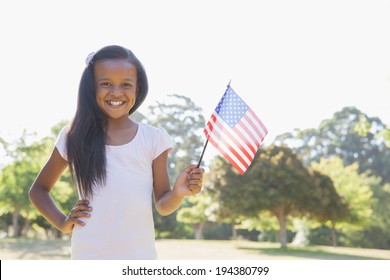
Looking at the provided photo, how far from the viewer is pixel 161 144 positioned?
227 centimetres

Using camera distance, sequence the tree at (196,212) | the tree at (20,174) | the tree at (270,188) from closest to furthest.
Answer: the tree at (270,188) < the tree at (20,174) < the tree at (196,212)

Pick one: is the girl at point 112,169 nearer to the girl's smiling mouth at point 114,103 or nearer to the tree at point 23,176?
the girl's smiling mouth at point 114,103

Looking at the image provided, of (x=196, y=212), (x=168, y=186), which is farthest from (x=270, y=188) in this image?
(x=168, y=186)

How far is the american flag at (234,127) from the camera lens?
290 cm

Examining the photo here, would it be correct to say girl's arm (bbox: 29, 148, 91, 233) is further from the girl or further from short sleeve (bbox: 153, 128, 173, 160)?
short sleeve (bbox: 153, 128, 173, 160)

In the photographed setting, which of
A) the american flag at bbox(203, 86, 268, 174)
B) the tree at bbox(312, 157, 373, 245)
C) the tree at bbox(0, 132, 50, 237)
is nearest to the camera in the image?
the american flag at bbox(203, 86, 268, 174)


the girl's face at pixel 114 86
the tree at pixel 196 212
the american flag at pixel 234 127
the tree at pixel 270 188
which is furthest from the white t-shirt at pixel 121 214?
the tree at pixel 196 212

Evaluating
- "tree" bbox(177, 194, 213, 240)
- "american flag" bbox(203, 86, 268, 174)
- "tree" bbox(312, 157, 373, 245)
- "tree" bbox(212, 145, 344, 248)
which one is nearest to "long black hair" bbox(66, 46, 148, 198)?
"american flag" bbox(203, 86, 268, 174)

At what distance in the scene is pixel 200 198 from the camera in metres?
24.0

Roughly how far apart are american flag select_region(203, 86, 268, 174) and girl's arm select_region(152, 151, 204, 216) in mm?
597

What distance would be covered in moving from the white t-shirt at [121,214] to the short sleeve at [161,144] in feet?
0.20

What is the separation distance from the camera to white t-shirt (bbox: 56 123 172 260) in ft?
6.88

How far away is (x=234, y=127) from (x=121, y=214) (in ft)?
3.49

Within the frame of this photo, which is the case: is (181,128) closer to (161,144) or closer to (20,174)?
(20,174)
